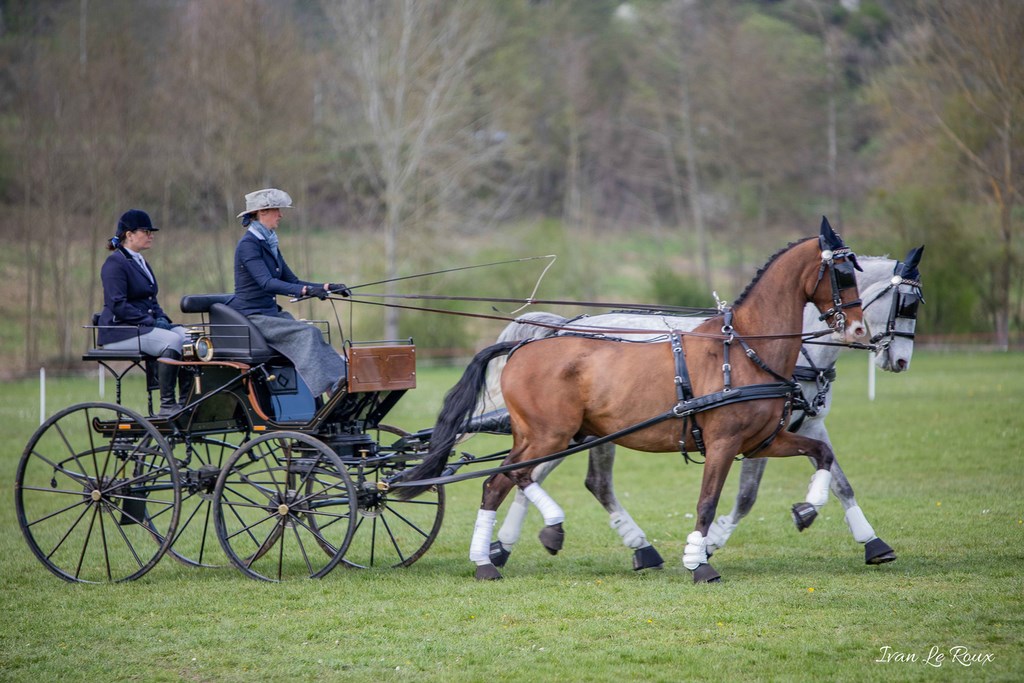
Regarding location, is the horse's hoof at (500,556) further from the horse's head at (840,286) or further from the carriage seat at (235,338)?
the horse's head at (840,286)

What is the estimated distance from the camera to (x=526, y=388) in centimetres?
720

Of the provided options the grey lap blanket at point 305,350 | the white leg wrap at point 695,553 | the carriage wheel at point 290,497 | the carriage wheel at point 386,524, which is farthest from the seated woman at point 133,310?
the white leg wrap at point 695,553

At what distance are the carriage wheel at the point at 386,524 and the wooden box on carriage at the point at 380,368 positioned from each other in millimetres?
581

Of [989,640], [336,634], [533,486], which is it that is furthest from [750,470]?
[336,634]

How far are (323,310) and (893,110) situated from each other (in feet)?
54.6

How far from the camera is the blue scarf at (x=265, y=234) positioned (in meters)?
7.49

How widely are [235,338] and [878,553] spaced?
4.62m

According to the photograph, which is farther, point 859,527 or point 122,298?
point 122,298

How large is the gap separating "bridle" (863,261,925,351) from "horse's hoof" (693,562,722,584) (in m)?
1.95

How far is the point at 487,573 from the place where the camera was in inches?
283

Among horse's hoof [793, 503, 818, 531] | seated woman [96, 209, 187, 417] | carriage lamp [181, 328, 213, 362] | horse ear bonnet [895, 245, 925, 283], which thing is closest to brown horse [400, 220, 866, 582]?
horse's hoof [793, 503, 818, 531]

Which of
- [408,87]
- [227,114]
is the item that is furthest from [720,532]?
[408,87]

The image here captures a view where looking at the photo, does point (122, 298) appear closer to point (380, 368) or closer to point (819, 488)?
point (380, 368)

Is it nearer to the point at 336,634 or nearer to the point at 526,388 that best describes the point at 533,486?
the point at 526,388
